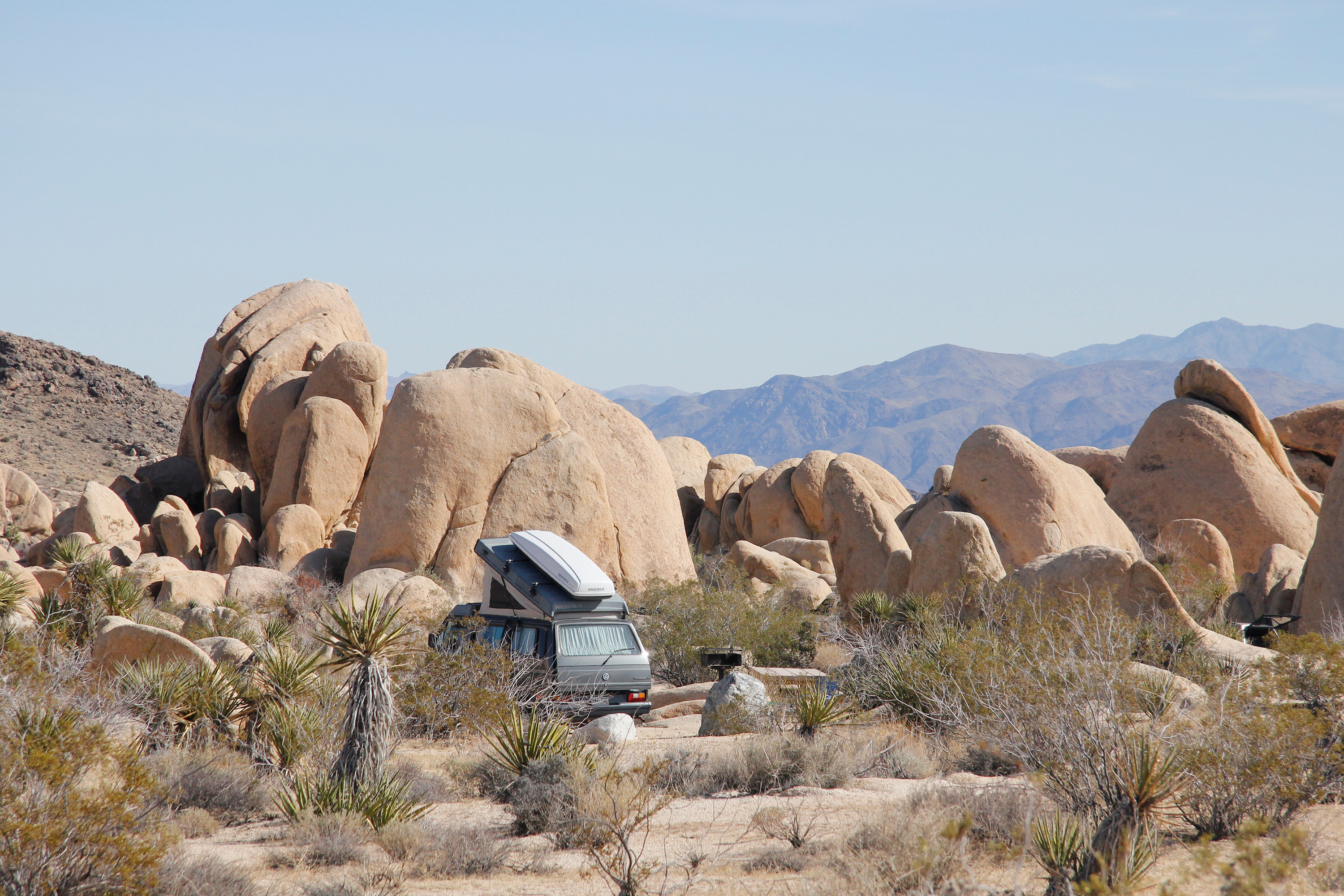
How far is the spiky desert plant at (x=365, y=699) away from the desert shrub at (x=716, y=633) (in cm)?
1048

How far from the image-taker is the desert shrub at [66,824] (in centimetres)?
576

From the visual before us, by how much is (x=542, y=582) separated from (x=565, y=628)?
1104 millimetres

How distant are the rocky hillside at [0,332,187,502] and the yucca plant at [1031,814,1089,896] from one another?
51.8 metres

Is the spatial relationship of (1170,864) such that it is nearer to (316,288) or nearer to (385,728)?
(385,728)

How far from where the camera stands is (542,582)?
46.9ft

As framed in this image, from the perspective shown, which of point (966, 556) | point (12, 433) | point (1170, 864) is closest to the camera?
point (1170, 864)

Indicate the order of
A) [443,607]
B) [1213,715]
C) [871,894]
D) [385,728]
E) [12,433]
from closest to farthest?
[871,894] < [1213,715] < [385,728] < [443,607] < [12,433]

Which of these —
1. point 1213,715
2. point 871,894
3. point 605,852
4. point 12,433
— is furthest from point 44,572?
point 12,433

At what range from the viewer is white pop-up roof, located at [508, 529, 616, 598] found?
45.2ft

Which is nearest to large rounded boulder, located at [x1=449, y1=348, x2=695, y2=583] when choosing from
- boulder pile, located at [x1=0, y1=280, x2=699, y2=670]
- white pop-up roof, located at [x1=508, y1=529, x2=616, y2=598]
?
boulder pile, located at [x1=0, y1=280, x2=699, y2=670]

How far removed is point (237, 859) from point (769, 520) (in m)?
27.7

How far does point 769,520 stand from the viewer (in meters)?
34.7

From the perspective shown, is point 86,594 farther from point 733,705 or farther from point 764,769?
point 764,769

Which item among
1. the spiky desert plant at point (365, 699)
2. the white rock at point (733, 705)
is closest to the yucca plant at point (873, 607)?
the white rock at point (733, 705)
